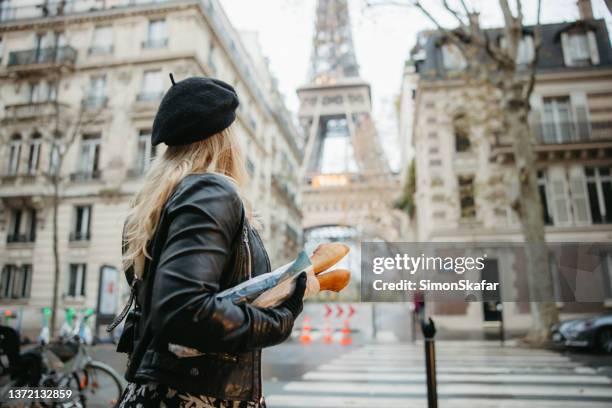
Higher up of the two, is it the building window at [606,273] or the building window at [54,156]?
the building window at [54,156]

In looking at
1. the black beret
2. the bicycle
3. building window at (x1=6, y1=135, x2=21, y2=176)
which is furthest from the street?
the black beret

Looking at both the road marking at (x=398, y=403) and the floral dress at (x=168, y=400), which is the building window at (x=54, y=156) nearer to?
the road marking at (x=398, y=403)

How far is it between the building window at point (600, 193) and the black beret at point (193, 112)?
30.9 feet

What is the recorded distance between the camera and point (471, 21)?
10031 mm

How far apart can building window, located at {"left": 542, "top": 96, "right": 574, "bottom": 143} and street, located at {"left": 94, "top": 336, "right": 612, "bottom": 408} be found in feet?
29.9

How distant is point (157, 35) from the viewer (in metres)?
11.3

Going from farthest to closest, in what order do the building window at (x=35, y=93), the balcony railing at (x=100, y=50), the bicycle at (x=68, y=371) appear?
the balcony railing at (x=100, y=50) → the building window at (x=35, y=93) → the bicycle at (x=68, y=371)

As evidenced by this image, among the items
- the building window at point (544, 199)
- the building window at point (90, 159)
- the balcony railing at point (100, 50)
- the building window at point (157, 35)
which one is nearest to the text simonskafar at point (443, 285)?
the balcony railing at point (100, 50)

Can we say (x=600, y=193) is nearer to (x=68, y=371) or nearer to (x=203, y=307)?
(x=68, y=371)

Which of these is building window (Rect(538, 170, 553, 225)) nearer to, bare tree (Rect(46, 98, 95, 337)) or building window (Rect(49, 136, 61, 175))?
bare tree (Rect(46, 98, 95, 337))

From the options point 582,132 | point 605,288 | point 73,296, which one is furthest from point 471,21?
point 73,296

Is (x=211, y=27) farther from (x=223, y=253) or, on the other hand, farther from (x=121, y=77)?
(x=223, y=253)

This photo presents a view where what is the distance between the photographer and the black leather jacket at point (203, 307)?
1023 millimetres

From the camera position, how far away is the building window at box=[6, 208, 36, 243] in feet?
21.5
